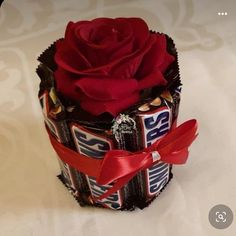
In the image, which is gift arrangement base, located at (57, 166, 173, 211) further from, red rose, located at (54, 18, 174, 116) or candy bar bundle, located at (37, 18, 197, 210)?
red rose, located at (54, 18, 174, 116)

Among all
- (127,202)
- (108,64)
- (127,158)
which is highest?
(108,64)

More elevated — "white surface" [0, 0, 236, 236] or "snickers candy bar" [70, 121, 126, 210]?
"snickers candy bar" [70, 121, 126, 210]

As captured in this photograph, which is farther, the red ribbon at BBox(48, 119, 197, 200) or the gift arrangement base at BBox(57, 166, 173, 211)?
the gift arrangement base at BBox(57, 166, 173, 211)

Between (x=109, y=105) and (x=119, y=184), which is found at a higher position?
(x=109, y=105)

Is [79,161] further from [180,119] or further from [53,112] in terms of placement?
[180,119]

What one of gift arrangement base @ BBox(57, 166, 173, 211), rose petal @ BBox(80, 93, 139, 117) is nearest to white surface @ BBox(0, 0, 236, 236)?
gift arrangement base @ BBox(57, 166, 173, 211)

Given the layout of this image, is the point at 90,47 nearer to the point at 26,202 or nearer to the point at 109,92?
the point at 109,92

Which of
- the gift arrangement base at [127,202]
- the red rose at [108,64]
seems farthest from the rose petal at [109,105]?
the gift arrangement base at [127,202]

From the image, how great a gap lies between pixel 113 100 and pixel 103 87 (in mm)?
20

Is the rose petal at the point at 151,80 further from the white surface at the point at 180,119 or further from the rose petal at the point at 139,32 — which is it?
the white surface at the point at 180,119

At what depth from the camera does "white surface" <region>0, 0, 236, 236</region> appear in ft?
1.95

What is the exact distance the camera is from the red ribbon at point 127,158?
0.50 meters

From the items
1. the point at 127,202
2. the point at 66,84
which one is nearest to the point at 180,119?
the point at 127,202

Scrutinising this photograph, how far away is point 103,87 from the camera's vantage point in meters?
0.45
